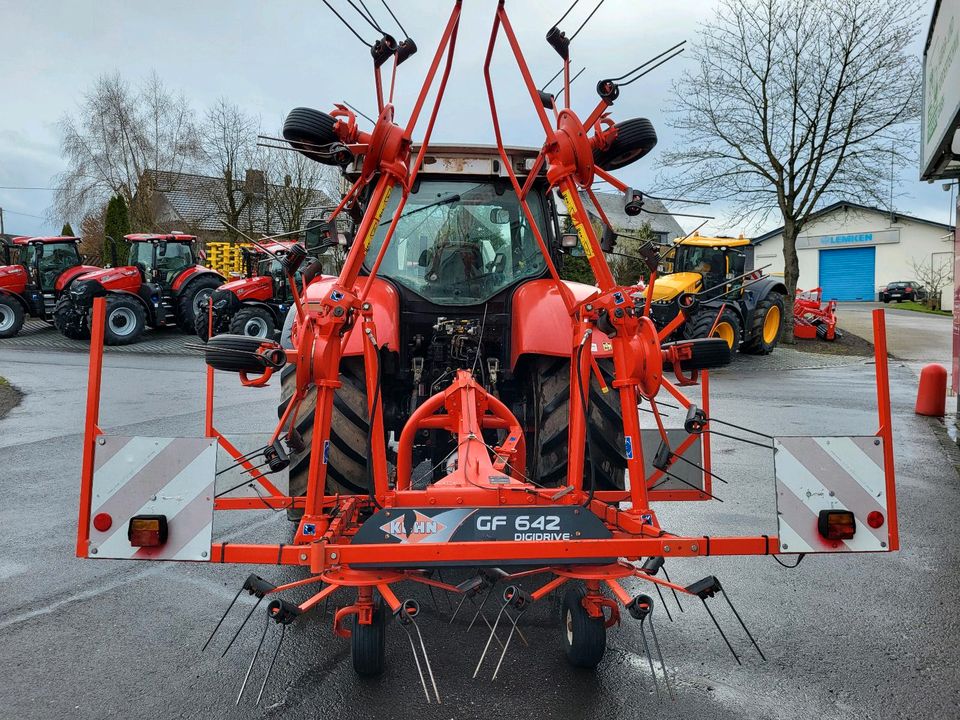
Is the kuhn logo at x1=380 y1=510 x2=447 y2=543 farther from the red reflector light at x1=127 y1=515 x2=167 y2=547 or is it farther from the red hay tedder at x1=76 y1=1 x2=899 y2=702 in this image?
the red reflector light at x1=127 y1=515 x2=167 y2=547

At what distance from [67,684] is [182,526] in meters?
0.90

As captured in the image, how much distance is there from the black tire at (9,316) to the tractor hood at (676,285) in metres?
15.2

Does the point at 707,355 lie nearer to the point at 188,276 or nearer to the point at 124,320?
the point at 124,320

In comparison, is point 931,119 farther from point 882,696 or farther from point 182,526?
point 182,526

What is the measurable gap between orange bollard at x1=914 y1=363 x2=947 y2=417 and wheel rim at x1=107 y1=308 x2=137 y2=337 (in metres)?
16.1

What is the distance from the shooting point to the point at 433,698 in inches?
117

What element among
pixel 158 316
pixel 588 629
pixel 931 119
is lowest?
pixel 588 629

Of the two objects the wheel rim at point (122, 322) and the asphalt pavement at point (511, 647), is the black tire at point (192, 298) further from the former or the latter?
the asphalt pavement at point (511, 647)

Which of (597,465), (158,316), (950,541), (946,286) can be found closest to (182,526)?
(597,465)

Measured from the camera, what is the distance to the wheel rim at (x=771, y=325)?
18609mm

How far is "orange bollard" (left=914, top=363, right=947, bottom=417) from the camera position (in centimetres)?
1012

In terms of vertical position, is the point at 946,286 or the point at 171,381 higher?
the point at 946,286

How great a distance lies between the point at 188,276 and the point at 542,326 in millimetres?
17609

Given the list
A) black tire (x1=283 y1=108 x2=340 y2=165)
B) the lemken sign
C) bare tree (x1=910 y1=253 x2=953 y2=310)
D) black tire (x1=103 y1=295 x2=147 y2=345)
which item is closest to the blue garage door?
the lemken sign
